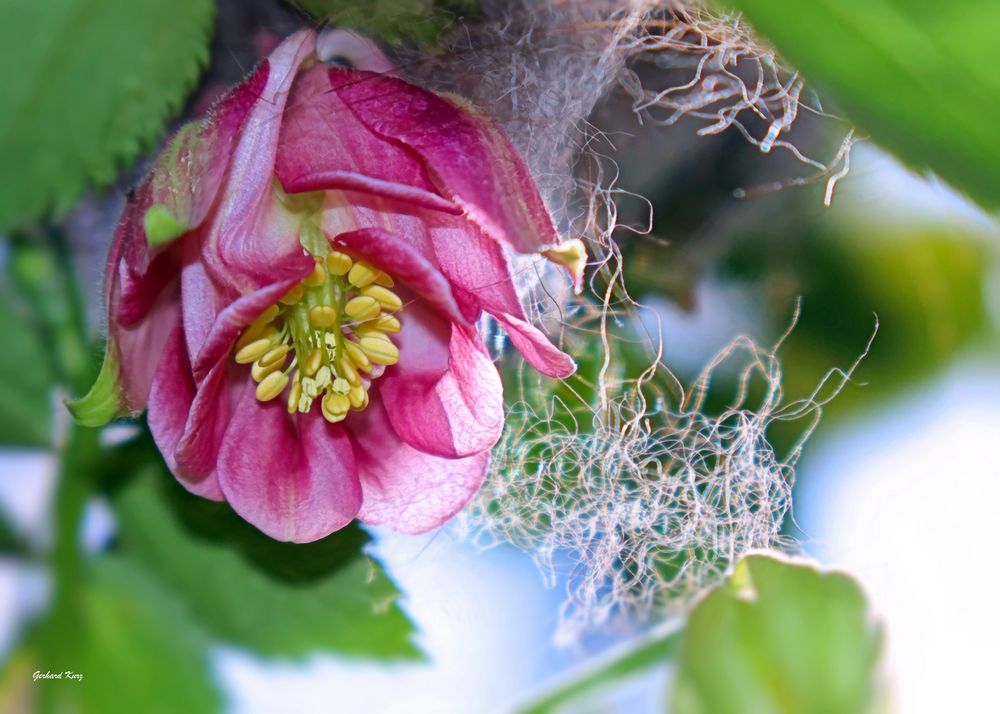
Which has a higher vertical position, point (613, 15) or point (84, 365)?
point (613, 15)

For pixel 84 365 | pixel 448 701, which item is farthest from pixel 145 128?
pixel 448 701

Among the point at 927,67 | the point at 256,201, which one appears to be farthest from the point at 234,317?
the point at 927,67

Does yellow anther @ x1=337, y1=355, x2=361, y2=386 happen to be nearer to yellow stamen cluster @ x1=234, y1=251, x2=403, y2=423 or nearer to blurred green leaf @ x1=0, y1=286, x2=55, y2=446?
yellow stamen cluster @ x1=234, y1=251, x2=403, y2=423

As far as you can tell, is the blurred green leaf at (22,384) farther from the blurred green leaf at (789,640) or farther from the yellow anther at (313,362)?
the blurred green leaf at (789,640)

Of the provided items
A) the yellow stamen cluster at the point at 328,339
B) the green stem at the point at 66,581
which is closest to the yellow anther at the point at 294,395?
the yellow stamen cluster at the point at 328,339

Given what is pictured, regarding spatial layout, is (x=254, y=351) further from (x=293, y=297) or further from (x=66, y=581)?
(x=66, y=581)

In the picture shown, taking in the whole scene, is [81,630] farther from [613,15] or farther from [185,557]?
[613,15]
